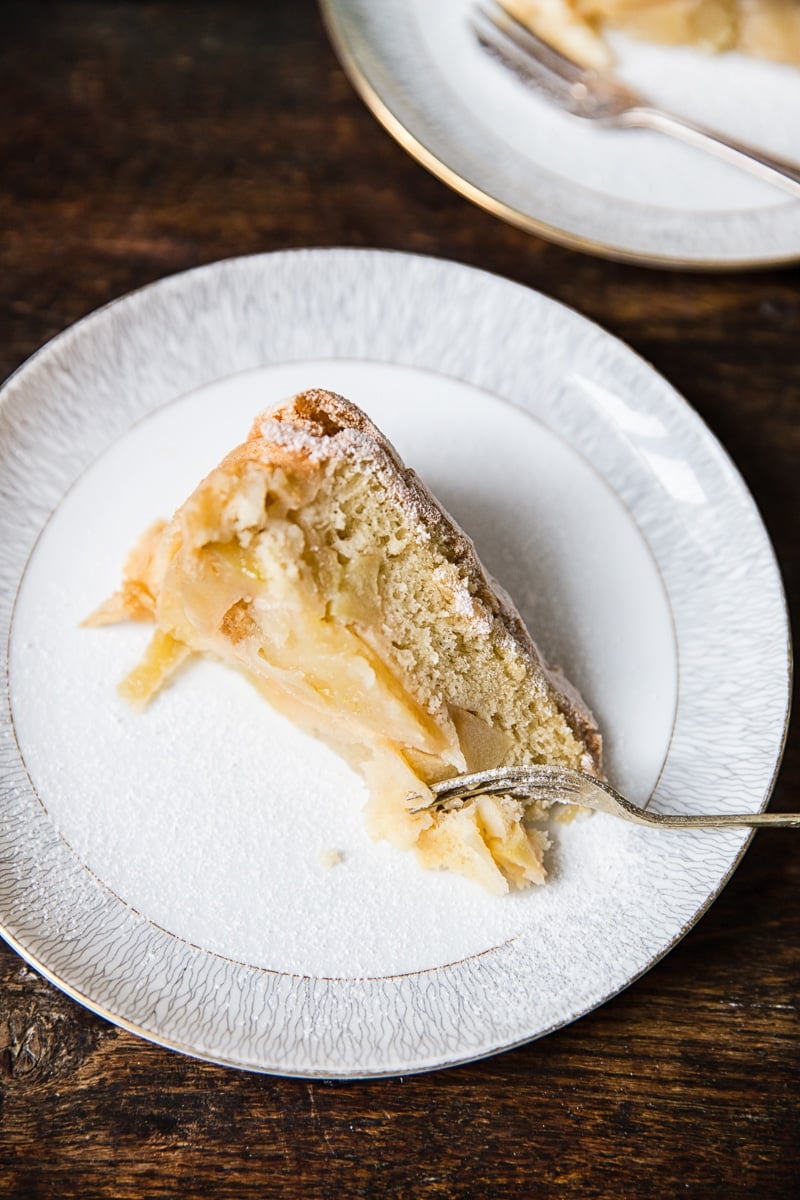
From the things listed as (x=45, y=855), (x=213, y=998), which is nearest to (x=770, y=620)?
(x=213, y=998)

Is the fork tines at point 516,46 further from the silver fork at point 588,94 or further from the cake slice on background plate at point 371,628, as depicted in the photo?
the cake slice on background plate at point 371,628

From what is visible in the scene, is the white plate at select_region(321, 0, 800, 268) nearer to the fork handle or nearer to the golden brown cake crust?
the fork handle

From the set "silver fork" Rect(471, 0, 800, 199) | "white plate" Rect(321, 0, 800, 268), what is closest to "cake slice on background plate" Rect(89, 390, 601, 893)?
"white plate" Rect(321, 0, 800, 268)

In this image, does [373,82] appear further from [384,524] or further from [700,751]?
[700,751]

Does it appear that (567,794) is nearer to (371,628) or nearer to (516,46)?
(371,628)

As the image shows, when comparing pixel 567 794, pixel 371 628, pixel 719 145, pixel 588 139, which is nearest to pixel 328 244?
Result: pixel 588 139

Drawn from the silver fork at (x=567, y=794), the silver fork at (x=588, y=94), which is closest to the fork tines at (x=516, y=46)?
the silver fork at (x=588, y=94)
